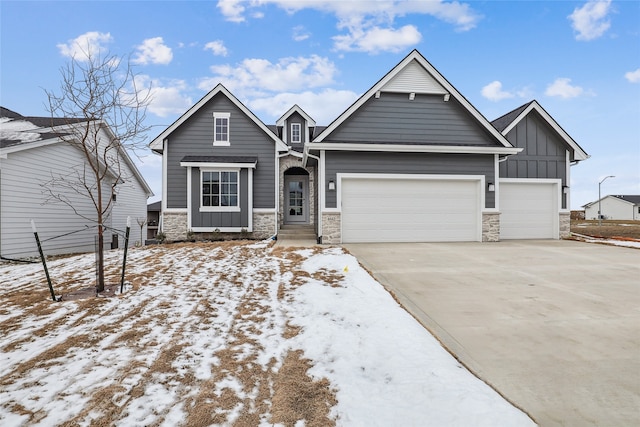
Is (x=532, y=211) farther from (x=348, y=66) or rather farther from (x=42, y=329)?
(x=42, y=329)

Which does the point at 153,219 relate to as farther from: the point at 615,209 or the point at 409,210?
the point at 615,209

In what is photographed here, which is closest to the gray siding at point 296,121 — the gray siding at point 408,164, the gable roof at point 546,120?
the gray siding at point 408,164

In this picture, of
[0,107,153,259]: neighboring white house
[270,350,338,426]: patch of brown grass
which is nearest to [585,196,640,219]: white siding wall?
[270,350,338,426]: patch of brown grass

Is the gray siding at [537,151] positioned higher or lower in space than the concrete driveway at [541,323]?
higher

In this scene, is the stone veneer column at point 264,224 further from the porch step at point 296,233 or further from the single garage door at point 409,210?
the single garage door at point 409,210

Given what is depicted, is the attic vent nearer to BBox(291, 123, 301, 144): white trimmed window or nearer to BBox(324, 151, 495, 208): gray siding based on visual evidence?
BBox(324, 151, 495, 208): gray siding

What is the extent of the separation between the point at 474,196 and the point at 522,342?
862 centimetres

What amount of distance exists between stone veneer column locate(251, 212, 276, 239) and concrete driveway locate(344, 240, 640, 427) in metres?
5.99

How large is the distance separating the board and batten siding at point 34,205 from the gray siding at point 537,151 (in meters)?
15.0

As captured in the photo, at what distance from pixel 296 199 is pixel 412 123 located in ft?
23.2

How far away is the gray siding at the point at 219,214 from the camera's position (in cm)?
1202

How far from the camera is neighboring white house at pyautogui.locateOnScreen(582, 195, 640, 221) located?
51.4 m

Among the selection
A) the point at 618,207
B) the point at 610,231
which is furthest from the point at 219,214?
the point at 618,207

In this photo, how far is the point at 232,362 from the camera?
8.89 ft
